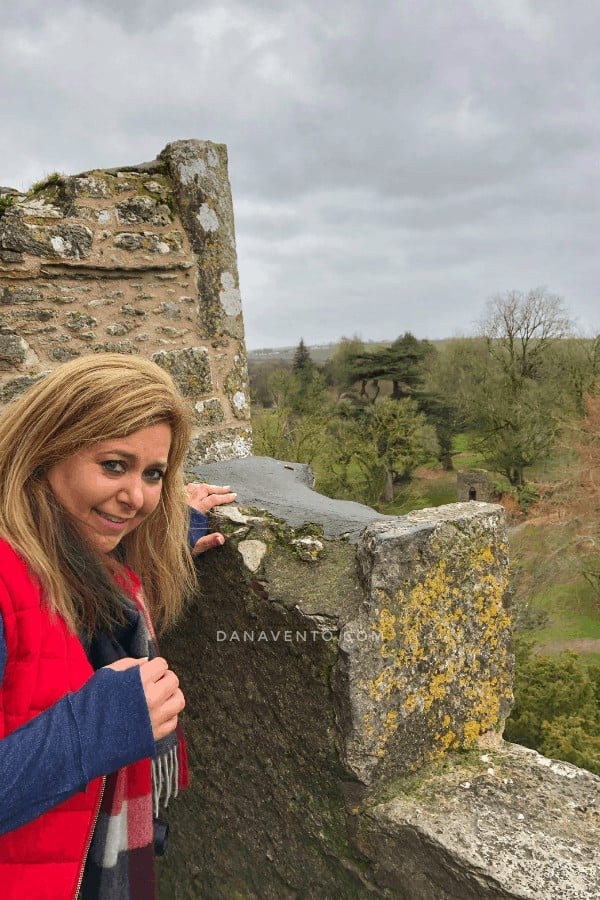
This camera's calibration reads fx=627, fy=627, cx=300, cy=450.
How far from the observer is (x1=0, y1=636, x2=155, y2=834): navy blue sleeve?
103 centimetres

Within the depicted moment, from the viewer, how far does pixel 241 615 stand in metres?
1.92

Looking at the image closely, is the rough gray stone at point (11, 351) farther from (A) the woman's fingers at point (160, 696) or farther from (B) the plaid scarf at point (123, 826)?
(A) the woman's fingers at point (160, 696)

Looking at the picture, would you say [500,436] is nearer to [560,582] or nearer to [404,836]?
[560,582]

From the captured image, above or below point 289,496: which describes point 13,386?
above

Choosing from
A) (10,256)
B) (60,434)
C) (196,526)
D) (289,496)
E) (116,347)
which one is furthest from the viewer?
(116,347)

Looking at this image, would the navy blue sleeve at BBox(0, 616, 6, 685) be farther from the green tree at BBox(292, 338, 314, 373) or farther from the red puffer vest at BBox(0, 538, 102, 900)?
the green tree at BBox(292, 338, 314, 373)

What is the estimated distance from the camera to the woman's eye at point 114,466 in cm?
137

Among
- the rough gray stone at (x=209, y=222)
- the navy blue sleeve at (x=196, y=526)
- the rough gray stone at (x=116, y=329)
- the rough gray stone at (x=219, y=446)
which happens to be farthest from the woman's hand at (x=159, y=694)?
the rough gray stone at (x=209, y=222)

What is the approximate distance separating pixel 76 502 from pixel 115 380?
28cm

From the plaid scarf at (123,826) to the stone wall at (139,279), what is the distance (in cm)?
191

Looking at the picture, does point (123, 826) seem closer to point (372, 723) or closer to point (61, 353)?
point (372, 723)

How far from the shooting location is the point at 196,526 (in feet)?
6.49

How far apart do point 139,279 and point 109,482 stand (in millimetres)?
2247

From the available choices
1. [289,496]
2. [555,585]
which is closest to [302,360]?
[555,585]
